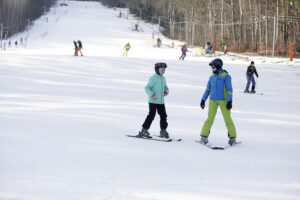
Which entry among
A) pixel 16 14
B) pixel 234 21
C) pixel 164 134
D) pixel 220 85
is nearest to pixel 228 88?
pixel 220 85

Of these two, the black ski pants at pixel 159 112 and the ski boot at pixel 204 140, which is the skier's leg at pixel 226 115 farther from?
the black ski pants at pixel 159 112

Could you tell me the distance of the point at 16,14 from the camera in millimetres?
82188

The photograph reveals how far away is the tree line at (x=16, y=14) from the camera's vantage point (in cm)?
7031

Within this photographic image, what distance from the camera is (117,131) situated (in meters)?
8.41

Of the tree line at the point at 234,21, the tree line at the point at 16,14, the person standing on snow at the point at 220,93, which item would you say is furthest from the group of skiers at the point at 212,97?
the tree line at the point at 16,14

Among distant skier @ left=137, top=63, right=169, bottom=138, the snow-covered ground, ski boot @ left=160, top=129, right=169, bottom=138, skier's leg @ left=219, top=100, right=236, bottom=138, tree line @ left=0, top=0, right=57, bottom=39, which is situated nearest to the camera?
the snow-covered ground

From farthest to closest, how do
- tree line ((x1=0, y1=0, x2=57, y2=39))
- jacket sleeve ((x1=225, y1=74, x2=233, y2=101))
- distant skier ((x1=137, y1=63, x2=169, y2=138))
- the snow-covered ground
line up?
tree line ((x1=0, y1=0, x2=57, y2=39)) → distant skier ((x1=137, y1=63, x2=169, y2=138)) → jacket sleeve ((x1=225, y1=74, x2=233, y2=101)) → the snow-covered ground

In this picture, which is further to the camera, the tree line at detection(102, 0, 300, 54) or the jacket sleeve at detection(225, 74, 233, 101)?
the tree line at detection(102, 0, 300, 54)

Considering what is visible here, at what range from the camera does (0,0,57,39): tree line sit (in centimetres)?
7031

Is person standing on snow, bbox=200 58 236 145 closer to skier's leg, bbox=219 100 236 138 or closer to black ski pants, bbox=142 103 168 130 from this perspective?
skier's leg, bbox=219 100 236 138

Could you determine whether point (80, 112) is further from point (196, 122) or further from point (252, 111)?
point (252, 111)

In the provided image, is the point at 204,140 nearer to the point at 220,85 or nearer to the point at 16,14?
the point at 220,85

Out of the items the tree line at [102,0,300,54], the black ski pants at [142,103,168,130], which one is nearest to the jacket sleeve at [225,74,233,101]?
the black ski pants at [142,103,168,130]

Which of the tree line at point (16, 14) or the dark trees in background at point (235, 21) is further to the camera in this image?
the tree line at point (16, 14)
